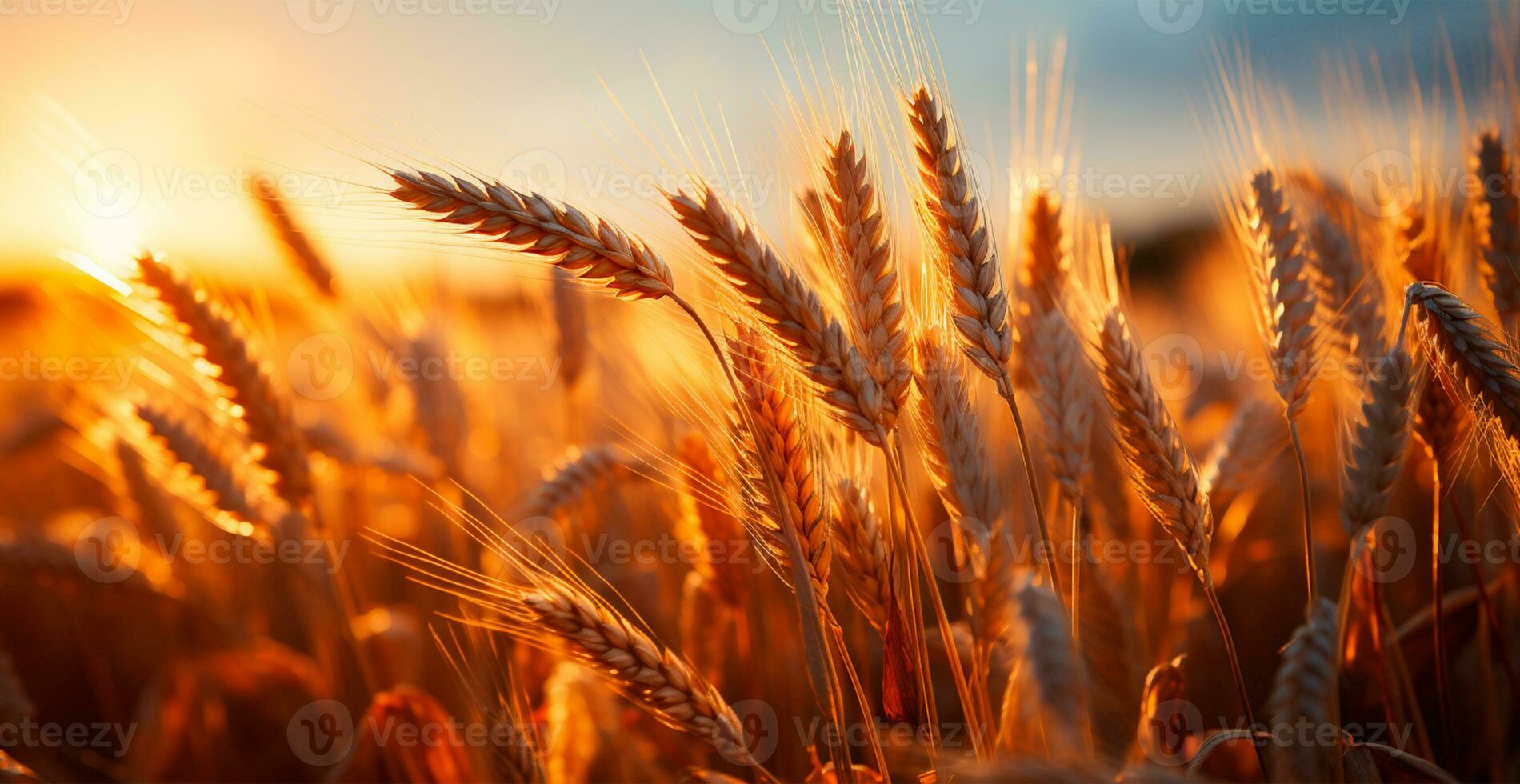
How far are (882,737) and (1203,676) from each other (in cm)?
122

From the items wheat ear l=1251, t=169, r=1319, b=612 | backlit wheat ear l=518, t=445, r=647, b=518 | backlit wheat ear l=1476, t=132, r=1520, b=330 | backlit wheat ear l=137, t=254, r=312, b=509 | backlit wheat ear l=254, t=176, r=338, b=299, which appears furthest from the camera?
backlit wheat ear l=254, t=176, r=338, b=299

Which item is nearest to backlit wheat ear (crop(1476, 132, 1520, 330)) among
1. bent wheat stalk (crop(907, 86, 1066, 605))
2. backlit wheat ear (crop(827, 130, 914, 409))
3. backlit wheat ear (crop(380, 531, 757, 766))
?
bent wheat stalk (crop(907, 86, 1066, 605))

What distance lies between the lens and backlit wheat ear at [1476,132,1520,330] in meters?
1.75

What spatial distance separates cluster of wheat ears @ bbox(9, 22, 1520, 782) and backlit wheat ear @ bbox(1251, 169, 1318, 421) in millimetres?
10

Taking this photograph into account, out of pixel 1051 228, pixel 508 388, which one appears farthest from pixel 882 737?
pixel 508 388

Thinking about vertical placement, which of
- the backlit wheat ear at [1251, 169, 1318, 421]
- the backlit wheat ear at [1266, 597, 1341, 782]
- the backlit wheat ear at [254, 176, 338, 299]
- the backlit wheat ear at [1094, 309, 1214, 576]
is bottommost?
the backlit wheat ear at [1266, 597, 1341, 782]

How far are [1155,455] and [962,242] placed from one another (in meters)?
0.53

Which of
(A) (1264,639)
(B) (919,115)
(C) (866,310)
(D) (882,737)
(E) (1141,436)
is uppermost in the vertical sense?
(B) (919,115)

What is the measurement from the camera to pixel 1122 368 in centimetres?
141

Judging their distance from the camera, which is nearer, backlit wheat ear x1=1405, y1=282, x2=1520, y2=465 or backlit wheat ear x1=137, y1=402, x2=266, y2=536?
backlit wheat ear x1=1405, y1=282, x2=1520, y2=465

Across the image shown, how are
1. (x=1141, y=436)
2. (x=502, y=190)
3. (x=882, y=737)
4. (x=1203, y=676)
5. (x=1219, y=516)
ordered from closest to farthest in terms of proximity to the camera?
(x=502, y=190) < (x=1141, y=436) < (x=882, y=737) < (x=1203, y=676) < (x=1219, y=516)

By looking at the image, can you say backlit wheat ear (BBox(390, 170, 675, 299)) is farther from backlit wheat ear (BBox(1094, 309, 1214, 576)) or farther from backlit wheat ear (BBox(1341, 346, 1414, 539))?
backlit wheat ear (BBox(1341, 346, 1414, 539))

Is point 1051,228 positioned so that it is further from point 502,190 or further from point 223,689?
point 223,689

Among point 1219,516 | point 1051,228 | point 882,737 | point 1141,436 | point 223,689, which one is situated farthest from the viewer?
point 223,689
